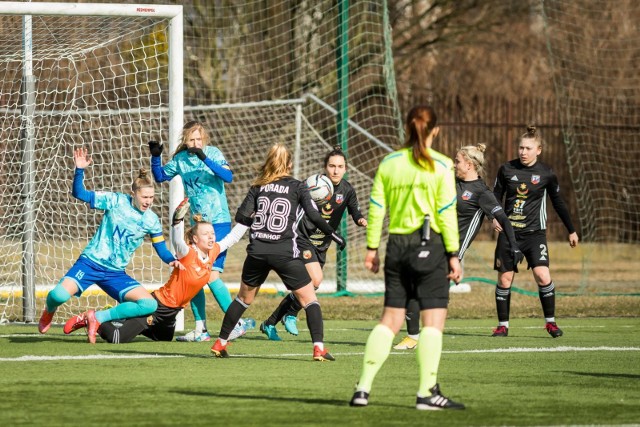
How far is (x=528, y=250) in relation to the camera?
467 inches

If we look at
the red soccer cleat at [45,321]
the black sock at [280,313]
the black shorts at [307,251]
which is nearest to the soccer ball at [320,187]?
the black shorts at [307,251]

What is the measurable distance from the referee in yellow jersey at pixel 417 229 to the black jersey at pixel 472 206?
4.15 m

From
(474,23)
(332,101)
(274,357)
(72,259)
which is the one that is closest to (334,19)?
(332,101)

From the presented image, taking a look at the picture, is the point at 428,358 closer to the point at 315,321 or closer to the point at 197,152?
the point at 315,321

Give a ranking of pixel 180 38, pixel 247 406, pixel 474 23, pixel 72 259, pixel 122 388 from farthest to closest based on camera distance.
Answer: pixel 474 23, pixel 72 259, pixel 180 38, pixel 122 388, pixel 247 406

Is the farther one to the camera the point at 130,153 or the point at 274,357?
the point at 130,153

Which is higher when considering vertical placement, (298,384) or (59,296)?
(59,296)

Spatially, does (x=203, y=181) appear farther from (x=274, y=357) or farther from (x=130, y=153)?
(x=130, y=153)

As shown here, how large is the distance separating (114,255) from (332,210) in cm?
214

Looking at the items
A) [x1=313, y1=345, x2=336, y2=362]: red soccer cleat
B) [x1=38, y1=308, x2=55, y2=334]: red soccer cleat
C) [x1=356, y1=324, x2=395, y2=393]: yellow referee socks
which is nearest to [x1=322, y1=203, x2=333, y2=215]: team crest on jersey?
[x1=313, y1=345, x2=336, y2=362]: red soccer cleat

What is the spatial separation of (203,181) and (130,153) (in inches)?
143

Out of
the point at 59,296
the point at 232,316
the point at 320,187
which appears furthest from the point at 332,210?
the point at 59,296

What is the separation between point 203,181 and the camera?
10969 mm

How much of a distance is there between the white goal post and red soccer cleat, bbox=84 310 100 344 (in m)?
1.79
